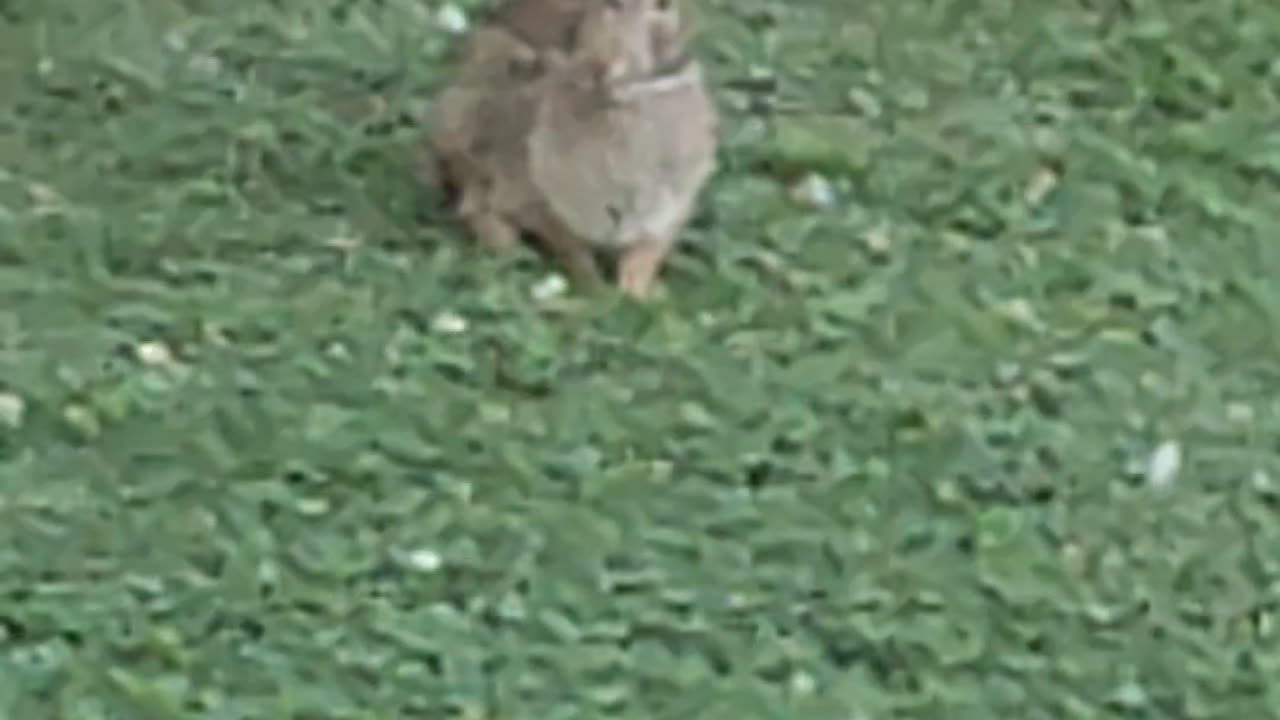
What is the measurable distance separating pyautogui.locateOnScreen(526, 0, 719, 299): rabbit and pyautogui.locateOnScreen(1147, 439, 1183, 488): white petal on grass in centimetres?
70

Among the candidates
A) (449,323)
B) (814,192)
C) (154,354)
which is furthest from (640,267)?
(154,354)

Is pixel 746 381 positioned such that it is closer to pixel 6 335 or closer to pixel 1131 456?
pixel 1131 456

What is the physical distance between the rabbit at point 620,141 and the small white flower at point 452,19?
816 mm

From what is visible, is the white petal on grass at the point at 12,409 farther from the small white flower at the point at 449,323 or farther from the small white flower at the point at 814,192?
the small white flower at the point at 814,192

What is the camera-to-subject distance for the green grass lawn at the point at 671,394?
12.4ft

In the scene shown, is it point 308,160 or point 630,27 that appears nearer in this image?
point 630,27

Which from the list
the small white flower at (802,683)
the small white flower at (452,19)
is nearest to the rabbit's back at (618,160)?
the small white flower at (452,19)

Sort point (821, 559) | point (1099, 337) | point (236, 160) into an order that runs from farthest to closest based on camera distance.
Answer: point (236, 160), point (1099, 337), point (821, 559)

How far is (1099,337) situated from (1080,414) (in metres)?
0.22

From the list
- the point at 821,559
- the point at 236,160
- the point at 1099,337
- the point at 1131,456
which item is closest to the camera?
the point at 821,559

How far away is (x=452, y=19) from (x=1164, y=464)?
5.30 feet

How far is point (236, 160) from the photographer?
16.2 ft

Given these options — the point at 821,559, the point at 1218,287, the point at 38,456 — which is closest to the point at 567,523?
the point at 821,559

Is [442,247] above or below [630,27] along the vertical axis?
below
